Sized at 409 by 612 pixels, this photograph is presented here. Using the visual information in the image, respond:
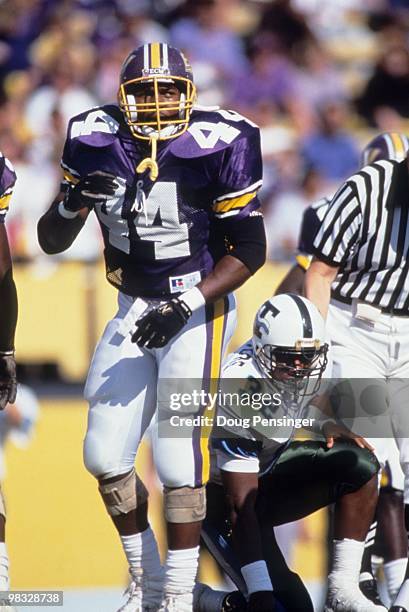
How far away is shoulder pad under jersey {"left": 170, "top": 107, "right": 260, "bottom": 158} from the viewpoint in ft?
12.3

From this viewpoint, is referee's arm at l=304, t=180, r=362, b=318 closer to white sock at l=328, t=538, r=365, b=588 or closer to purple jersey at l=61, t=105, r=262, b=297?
purple jersey at l=61, t=105, r=262, b=297

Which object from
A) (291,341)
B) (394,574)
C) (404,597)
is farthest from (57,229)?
(394,574)

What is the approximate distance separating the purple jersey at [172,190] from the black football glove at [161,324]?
0.60ft

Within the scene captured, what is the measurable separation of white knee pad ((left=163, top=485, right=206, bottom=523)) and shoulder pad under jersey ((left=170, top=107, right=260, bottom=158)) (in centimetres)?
105

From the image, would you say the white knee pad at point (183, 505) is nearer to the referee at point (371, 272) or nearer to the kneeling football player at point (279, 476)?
the kneeling football player at point (279, 476)

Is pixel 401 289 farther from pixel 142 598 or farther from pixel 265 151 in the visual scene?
pixel 265 151

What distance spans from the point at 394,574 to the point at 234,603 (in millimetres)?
1055

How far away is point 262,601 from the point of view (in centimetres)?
368

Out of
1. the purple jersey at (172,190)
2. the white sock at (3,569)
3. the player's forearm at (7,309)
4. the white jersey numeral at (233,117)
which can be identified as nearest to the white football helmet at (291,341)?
the purple jersey at (172,190)

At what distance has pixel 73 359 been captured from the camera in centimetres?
579

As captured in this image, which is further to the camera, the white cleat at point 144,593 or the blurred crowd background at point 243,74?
the blurred crowd background at point 243,74

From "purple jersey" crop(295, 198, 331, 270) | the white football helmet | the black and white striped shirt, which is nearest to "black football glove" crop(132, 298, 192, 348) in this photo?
the white football helmet

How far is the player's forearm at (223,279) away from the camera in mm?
3740

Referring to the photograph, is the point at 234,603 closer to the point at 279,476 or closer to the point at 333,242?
the point at 279,476
